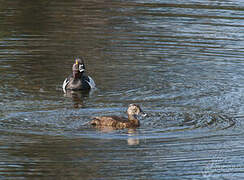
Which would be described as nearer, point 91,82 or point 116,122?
point 116,122

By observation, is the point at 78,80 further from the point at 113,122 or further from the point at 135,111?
the point at 113,122

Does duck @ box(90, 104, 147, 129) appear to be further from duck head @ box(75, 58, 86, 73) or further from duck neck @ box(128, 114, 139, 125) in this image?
duck head @ box(75, 58, 86, 73)

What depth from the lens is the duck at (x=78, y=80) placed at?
15906mm

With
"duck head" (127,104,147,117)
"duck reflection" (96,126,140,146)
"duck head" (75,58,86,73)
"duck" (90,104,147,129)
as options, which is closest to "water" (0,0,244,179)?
"duck reflection" (96,126,140,146)

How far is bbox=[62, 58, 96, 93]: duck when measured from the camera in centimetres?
1591

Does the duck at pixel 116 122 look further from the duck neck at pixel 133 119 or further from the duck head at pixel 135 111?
the duck head at pixel 135 111

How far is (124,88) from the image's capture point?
15391 mm

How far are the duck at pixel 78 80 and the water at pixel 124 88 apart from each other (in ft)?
0.95

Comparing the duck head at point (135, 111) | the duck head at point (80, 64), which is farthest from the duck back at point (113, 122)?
the duck head at point (80, 64)

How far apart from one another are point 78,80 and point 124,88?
1478 millimetres

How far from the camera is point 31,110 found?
13117 mm

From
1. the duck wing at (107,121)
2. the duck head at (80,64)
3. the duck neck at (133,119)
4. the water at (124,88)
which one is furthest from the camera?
the duck head at (80,64)

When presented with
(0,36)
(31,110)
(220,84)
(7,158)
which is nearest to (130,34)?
(0,36)

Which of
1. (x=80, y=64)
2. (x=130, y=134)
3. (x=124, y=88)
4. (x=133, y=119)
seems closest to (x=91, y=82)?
(x=80, y=64)
